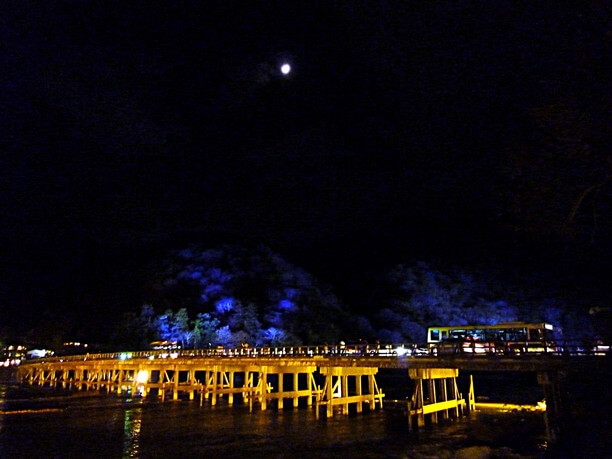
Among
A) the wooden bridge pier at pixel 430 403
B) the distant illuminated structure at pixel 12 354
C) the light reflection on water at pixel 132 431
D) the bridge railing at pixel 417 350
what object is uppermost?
the distant illuminated structure at pixel 12 354

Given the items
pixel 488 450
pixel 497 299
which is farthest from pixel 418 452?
pixel 497 299

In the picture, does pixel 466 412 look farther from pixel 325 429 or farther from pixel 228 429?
pixel 228 429

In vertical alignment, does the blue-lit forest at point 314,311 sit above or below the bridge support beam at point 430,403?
above

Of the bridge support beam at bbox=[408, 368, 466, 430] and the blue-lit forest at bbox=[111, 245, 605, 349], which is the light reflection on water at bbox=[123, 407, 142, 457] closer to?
the bridge support beam at bbox=[408, 368, 466, 430]

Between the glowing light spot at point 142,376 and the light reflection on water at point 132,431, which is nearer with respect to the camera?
the light reflection on water at point 132,431

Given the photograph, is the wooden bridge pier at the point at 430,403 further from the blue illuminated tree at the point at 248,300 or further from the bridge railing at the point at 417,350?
the blue illuminated tree at the point at 248,300

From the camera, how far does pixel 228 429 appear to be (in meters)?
25.6

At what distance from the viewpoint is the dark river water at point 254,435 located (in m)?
20.1

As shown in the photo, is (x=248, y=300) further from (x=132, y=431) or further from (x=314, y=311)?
(x=132, y=431)

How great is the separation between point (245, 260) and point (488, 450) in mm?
85168

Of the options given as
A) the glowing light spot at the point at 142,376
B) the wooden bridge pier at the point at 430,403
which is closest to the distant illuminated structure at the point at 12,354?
the glowing light spot at the point at 142,376

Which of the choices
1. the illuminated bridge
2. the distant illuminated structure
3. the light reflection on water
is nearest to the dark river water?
the light reflection on water

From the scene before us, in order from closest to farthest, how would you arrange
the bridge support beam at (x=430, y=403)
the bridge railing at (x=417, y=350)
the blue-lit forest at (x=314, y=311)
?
1. the bridge railing at (x=417, y=350)
2. the bridge support beam at (x=430, y=403)
3. the blue-lit forest at (x=314, y=311)

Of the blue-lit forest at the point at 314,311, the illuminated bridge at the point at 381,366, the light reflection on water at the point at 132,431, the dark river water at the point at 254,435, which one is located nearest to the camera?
the illuminated bridge at the point at 381,366
